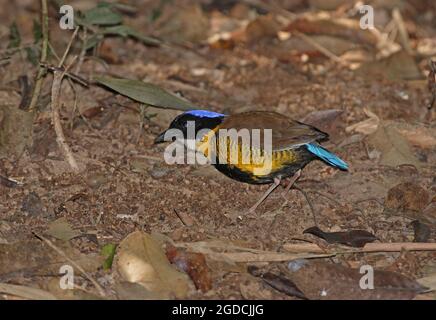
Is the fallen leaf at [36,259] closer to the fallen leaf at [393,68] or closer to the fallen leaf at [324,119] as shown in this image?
the fallen leaf at [324,119]

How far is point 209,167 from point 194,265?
1.25 meters

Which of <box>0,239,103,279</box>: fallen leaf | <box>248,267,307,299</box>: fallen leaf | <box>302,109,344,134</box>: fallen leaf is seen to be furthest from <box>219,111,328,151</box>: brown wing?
<box>0,239,103,279</box>: fallen leaf

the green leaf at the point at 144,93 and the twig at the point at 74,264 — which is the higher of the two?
the green leaf at the point at 144,93

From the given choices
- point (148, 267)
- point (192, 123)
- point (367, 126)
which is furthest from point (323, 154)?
point (148, 267)

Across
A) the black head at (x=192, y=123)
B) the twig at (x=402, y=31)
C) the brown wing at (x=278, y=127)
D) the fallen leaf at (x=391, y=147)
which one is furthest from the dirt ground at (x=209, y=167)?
the brown wing at (x=278, y=127)

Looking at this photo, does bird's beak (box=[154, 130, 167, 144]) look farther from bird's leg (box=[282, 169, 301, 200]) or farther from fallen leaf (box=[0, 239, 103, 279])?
fallen leaf (box=[0, 239, 103, 279])

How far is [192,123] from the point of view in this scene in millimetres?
5652

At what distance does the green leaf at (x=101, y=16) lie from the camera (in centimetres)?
638

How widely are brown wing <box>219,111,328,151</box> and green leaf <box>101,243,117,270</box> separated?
1178 millimetres

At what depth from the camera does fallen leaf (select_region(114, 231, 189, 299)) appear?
452cm

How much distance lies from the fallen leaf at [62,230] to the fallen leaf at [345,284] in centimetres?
127

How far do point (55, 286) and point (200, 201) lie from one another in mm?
1230
